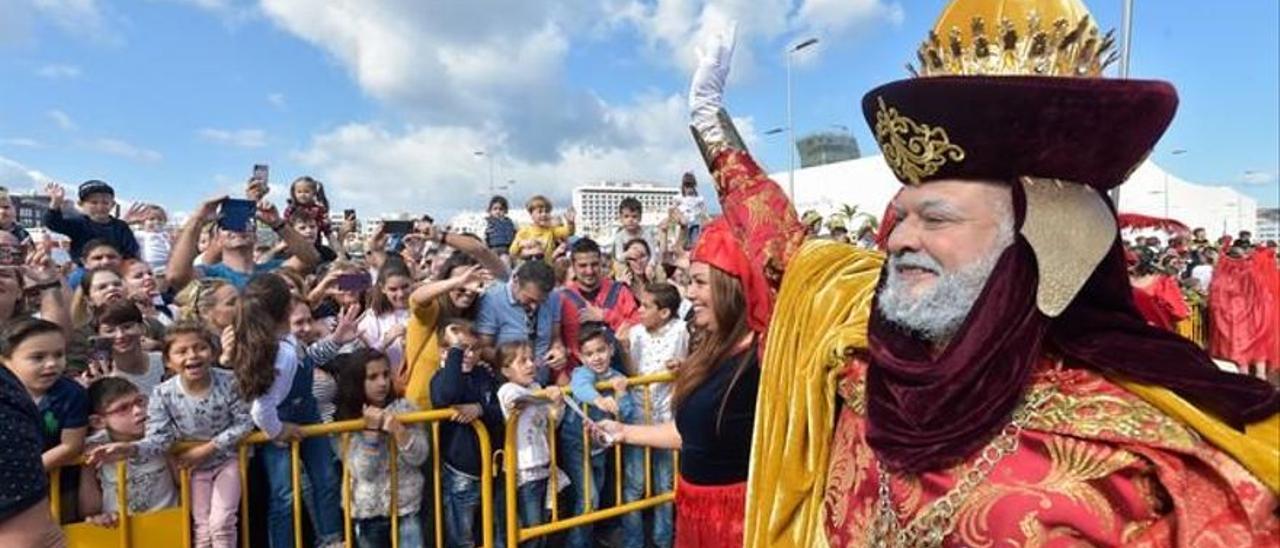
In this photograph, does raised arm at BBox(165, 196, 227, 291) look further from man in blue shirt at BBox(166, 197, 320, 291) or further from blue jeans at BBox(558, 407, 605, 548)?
blue jeans at BBox(558, 407, 605, 548)

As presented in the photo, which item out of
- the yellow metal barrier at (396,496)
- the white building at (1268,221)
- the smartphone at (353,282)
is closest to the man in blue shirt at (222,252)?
the smartphone at (353,282)

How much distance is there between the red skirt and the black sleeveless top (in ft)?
0.11

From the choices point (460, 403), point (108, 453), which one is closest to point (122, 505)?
point (108, 453)

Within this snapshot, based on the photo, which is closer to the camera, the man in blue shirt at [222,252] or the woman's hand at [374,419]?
the woman's hand at [374,419]

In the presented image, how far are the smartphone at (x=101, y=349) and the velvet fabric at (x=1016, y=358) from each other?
11.8 feet

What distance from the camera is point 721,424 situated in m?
2.84

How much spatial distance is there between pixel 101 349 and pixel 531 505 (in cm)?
209

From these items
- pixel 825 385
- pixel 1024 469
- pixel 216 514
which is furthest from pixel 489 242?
pixel 1024 469

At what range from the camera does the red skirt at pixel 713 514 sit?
2.87 m

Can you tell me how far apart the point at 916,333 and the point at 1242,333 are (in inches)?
350

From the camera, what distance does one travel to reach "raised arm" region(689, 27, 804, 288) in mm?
2523

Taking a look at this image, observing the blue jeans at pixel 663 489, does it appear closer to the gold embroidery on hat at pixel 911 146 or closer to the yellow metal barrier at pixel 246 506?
the yellow metal barrier at pixel 246 506

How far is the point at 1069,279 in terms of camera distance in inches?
58.2

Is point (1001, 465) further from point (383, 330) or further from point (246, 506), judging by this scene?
point (383, 330)
